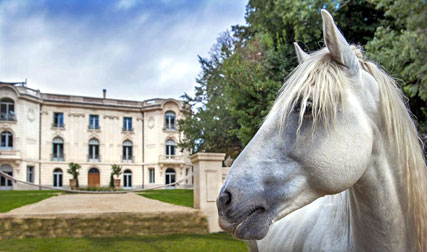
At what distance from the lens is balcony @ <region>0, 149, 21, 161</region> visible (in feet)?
130

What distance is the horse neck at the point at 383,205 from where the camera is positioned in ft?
4.93

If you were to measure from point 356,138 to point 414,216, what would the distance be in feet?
1.54

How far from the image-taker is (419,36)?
20.1 feet

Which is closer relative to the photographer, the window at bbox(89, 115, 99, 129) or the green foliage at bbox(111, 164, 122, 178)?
the green foliage at bbox(111, 164, 122, 178)

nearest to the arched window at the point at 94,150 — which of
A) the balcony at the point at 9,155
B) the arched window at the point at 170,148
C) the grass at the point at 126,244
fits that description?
the balcony at the point at 9,155

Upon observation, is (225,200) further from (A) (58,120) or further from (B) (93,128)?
(A) (58,120)

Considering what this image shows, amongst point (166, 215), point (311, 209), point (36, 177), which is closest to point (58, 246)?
point (166, 215)

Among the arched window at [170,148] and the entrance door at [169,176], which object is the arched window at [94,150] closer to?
the arched window at [170,148]

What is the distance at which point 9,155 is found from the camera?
Result: 131 ft

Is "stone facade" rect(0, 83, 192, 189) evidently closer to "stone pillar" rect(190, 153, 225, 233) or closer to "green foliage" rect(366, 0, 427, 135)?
"stone pillar" rect(190, 153, 225, 233)

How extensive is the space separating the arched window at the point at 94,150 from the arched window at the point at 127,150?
3.41 metres

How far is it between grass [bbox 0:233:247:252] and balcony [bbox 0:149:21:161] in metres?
37.9

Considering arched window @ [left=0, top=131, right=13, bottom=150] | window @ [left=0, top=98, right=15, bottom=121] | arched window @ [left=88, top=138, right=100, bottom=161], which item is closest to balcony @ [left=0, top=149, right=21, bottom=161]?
arched window @ [left=0, top=131, right=13, bottom=150]

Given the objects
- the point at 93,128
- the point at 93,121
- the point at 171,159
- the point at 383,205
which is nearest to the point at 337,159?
the point at 383,205
